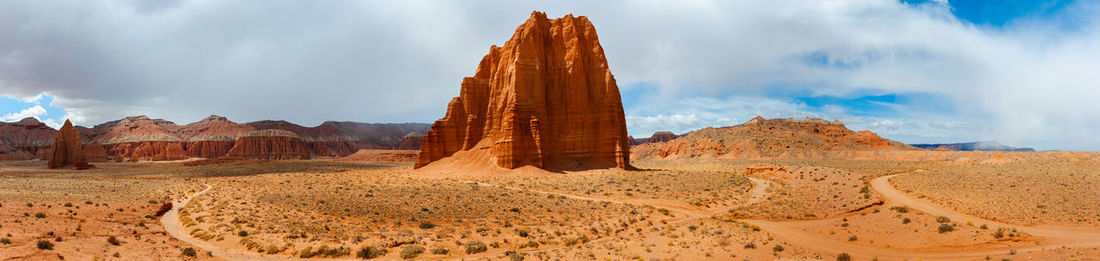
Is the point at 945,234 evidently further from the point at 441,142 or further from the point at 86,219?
the point at 441,142

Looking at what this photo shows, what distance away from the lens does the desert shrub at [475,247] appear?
15.8 metres

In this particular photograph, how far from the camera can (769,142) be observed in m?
83.7

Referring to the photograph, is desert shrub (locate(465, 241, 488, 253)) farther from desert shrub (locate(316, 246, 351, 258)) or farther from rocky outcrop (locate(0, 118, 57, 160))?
rocky outcrop (locate(0, 118, 57, 160))

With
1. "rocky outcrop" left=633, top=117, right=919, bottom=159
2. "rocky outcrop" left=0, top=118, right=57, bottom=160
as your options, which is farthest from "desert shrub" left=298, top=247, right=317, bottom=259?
"rocky outcrop" left=0, top=118, right=57, bottom=160

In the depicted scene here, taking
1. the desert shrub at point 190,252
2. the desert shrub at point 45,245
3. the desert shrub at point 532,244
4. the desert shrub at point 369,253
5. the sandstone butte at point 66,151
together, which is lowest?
the desert shrub at point 532,244

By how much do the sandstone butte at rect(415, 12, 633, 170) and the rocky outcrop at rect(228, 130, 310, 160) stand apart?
110 metres

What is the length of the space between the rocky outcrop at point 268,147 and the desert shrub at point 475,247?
14078 centimetres

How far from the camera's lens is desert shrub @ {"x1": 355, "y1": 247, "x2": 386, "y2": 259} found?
15.0 m

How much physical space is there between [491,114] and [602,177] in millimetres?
17013

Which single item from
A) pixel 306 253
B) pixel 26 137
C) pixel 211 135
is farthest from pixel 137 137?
pixel 306 253

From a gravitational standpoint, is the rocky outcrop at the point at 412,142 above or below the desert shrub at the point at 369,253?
above

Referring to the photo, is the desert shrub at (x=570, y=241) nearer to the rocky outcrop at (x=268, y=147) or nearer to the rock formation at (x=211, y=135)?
the rocky outcrop at (x=268, y=147)

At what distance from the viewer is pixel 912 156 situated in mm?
72812

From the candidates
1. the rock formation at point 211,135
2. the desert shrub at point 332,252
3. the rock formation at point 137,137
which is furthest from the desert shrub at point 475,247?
the rock formation at point 211,135
